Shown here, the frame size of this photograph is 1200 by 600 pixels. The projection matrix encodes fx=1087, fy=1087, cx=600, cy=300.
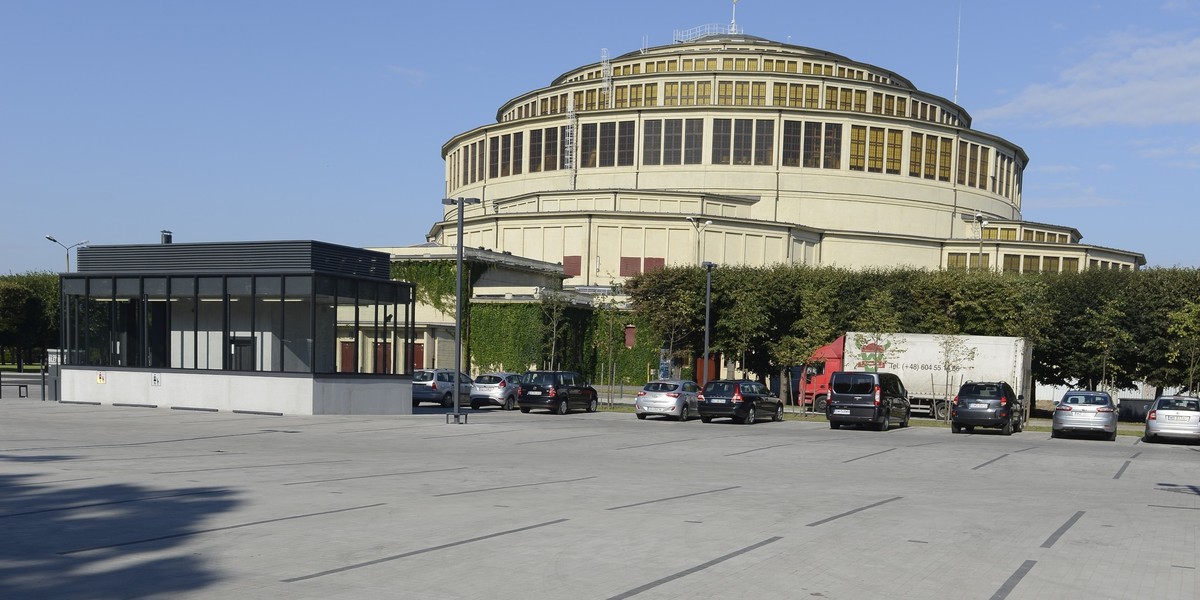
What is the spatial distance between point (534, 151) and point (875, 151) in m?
27.3

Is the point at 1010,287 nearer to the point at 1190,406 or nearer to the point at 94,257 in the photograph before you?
the point at 1190,406

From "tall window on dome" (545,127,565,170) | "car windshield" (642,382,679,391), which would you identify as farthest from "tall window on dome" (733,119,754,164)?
"car windshield" (642,382,679,391)

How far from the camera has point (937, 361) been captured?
149ft

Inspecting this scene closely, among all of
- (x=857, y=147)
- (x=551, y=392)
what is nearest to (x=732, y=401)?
(x=551, y=392)

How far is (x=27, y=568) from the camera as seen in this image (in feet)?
29.9

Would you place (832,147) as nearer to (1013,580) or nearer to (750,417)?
(750,417)

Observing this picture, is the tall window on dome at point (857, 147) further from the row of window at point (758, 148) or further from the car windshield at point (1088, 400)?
the car windshield at point (1088, 400)

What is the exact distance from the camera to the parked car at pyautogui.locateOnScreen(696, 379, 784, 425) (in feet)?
120

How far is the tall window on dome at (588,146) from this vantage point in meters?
86.1

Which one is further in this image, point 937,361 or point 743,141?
point 743,141

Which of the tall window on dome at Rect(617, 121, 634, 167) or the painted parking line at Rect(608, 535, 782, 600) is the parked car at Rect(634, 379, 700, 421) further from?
the tall window on dome at Rect(617, 121, 634, 167)

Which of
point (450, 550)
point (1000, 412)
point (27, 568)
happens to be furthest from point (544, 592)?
point (1000, 412)

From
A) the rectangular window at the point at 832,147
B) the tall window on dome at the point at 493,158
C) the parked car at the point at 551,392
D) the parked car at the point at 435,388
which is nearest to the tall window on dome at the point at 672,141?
the rectangular window at the point at 832,147

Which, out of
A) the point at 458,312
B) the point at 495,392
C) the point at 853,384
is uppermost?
the point at 458,312
